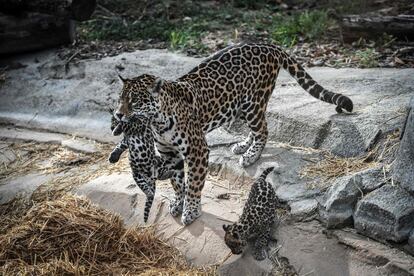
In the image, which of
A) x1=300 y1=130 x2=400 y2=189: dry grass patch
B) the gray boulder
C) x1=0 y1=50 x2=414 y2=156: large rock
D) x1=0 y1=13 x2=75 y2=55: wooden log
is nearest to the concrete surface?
x1=300 y1=130 x2=400 y2=189: dry grass patch

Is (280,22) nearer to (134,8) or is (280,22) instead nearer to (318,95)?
(134,8)

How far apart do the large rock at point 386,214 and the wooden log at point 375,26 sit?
4.79 m

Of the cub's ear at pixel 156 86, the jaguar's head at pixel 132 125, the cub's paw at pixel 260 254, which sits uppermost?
the cub's ear at pixel 156 86

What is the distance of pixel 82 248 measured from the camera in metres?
6.06

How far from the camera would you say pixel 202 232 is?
615 centimetres

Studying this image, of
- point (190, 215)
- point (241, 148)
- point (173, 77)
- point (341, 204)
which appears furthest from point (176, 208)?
point (173, 77)

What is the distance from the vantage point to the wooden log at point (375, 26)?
962 cm

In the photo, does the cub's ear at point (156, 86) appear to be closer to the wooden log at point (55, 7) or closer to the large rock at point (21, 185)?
the large rock at point (21, 185)

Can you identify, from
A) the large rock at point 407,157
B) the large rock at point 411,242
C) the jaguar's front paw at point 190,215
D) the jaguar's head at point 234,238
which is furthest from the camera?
the jaguar's front paw at point 190,215

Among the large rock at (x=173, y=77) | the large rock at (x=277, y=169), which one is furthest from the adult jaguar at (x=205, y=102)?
the large rock at (x=173, y=77)

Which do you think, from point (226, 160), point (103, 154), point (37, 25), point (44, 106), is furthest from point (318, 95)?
point (37, 25)

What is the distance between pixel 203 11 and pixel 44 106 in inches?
164

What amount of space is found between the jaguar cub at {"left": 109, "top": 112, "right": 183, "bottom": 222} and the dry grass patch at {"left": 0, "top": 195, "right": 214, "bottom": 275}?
1.08 feet

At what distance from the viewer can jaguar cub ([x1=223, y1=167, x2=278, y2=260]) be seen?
5590mm
